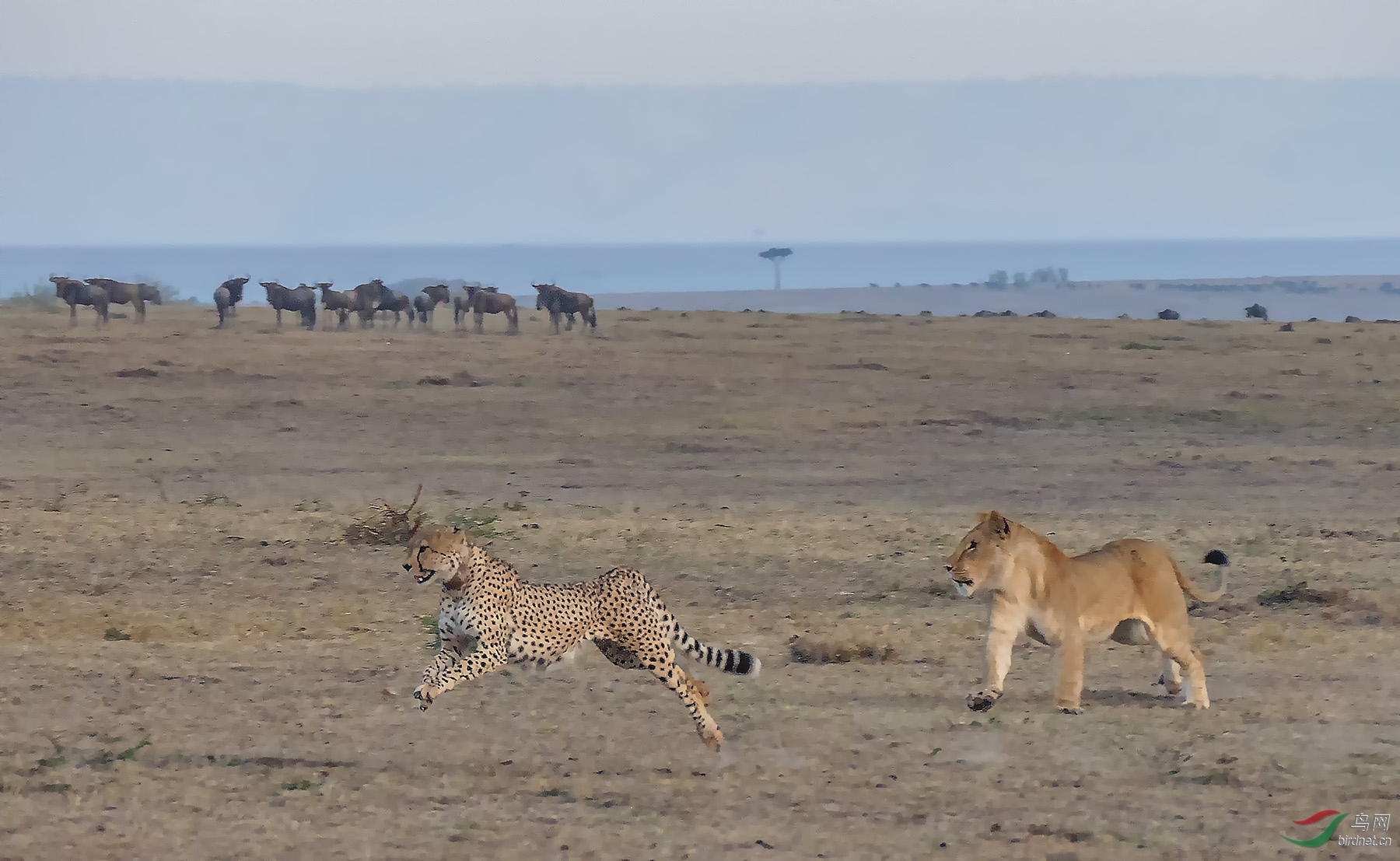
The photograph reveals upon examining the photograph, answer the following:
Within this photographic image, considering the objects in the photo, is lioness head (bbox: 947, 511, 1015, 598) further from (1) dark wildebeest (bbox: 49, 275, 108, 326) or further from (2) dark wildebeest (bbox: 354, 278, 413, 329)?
(2) dark wildebeest (bbox: 354, 278, 413, 329)

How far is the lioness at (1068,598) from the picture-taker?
7297 millimetres

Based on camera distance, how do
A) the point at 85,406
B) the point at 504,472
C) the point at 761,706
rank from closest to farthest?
the point at 761,706 < the point at 504,472 < the point at 85,406

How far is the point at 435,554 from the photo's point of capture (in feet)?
23.0

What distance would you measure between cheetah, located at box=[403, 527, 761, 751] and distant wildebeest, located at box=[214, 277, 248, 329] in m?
25.4

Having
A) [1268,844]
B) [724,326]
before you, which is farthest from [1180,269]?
[1268,844]

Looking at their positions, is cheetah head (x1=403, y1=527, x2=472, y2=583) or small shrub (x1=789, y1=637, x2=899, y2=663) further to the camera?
small shrub (x1=789, y1=637, x2=899, y2=663)

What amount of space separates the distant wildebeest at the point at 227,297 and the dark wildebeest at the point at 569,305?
500 cm

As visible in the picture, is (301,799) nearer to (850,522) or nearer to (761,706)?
(761,706)

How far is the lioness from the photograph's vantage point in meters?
7.30

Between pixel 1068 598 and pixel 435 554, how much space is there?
7.60 ft

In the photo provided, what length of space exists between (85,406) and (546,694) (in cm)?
1588

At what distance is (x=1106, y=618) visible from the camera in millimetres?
7539

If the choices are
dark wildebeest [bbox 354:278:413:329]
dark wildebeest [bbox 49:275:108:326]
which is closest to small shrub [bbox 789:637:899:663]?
dark wildebeest [bbox 49:275:108:326]

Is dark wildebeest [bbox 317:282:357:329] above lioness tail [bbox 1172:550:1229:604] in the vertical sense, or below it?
above
